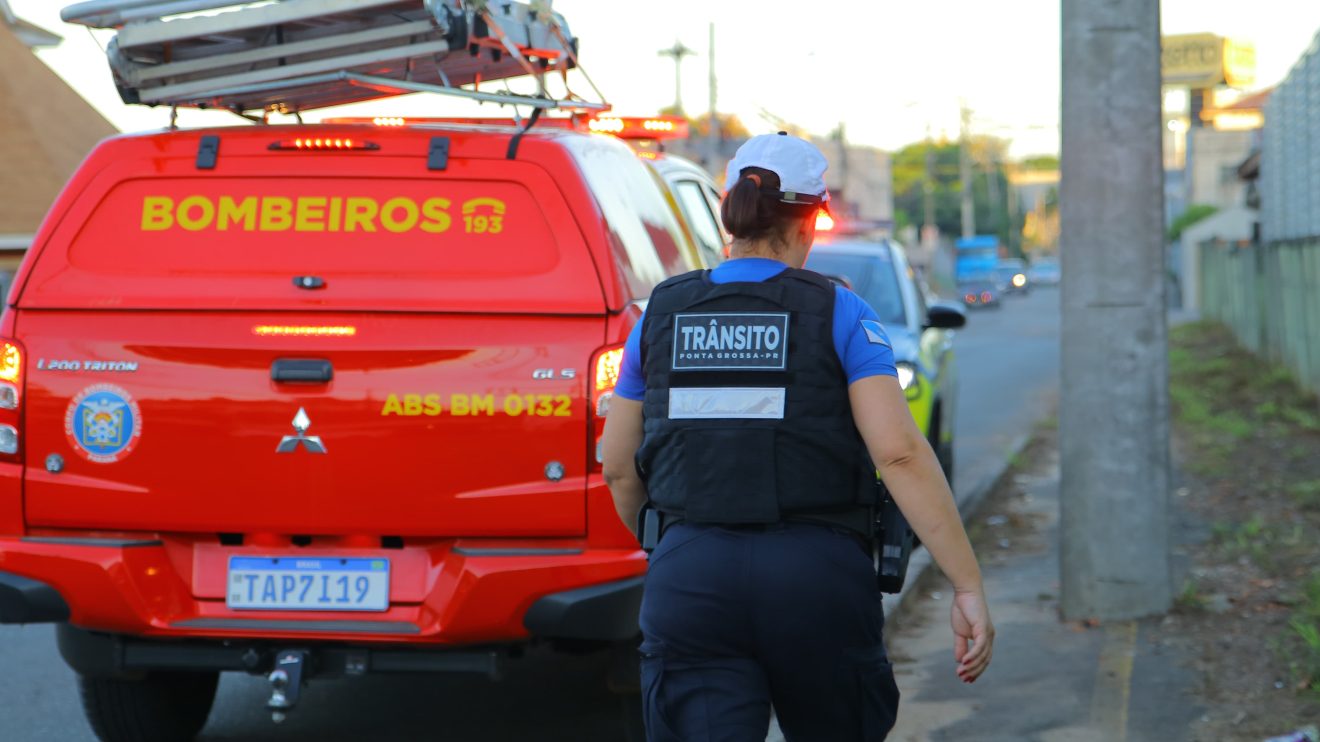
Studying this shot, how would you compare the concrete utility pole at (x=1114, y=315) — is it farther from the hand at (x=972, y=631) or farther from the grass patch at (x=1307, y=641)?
the hand at (x=972, y=631)

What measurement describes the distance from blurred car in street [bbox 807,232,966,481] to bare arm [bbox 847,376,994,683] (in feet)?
20.1

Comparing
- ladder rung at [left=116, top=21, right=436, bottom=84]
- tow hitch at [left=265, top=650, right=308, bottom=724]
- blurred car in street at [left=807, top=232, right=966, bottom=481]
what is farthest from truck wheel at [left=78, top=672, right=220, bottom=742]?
blurred car in street at [left=807, top=232, right=966, bottom=481]

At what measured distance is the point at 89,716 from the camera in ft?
17.4

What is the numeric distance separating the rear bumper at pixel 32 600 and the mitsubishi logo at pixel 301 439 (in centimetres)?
71

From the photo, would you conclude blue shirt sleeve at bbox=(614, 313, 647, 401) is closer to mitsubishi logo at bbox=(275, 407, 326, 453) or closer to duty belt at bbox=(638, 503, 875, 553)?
duty belt at bbox=(638, 503, 875, 553)

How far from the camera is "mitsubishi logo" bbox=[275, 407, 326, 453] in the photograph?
4.48 metres

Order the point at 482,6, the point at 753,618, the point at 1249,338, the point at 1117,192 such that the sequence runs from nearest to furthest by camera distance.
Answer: the point at 753,618 < the point at 482,6 < the point at 1117,192 < the point at 1249,338

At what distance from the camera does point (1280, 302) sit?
19172mm

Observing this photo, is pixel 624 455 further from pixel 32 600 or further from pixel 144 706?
pixel 144 706

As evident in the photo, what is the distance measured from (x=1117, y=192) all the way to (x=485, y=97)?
2.90 meters

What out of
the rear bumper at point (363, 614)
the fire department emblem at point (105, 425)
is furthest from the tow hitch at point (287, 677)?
the fire department emblem at point (105, 425)

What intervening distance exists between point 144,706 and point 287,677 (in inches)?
42.9

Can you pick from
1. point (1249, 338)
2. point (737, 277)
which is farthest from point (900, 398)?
point (1249, 338)

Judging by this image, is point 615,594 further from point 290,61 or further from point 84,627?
point 290,61
